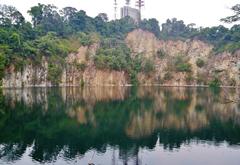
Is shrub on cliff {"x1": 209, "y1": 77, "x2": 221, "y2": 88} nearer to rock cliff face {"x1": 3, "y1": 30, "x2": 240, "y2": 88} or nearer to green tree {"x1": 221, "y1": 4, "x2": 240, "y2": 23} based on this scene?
rock cliff face {"x1": 3, "y1": 30, "x2": 240, "y2": 88}

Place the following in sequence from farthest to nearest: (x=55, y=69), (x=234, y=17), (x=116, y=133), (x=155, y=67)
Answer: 1. (x=155, y=67)
2. (x=55, y=69)
3. (x=116, y=133)
4. (x=234, y=17)

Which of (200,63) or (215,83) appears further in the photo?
(200,63)

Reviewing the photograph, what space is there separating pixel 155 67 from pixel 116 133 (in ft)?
321

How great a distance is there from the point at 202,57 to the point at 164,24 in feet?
76.2

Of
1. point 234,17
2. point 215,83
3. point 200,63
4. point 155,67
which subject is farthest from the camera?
point 155,67

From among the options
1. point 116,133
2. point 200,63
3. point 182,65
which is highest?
point 200,63

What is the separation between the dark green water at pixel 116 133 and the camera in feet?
112

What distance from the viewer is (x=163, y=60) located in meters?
144

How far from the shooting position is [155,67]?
462ft

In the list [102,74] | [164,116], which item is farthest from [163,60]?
[164,116]

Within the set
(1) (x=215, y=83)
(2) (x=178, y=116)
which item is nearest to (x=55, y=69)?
(1) (x=215, y=83)

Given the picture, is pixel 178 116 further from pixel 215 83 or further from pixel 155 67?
pixel 155 67

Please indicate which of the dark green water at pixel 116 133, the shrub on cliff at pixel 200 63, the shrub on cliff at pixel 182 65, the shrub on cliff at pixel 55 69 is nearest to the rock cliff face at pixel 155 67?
the shrub on cliff at pixel 182 65

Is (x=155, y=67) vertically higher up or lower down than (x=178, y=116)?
higher up
